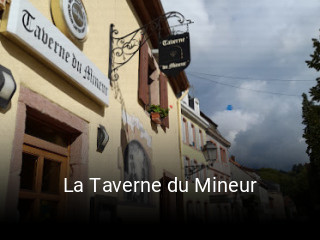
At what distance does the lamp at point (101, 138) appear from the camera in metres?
4.62

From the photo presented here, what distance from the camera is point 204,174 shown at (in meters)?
18.9

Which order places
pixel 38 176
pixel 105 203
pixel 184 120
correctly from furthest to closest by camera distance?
pixel 184 120 < pixel 105 203 < pixel 38 176

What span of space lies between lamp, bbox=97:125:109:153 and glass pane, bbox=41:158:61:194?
763 millimetres

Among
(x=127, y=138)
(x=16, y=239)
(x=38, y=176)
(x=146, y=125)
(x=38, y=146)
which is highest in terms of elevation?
(x=146, y=125)

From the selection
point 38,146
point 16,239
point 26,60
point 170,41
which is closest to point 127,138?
point 170,41

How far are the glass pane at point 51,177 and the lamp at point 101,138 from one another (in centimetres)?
76

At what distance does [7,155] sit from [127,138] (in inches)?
128

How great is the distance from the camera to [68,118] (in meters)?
3.88

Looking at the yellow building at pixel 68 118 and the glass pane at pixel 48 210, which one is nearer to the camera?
the yellow building at pixel 68 118

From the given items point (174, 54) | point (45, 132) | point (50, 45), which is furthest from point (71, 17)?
point (174, 54)

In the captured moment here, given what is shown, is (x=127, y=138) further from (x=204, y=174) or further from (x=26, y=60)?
(x=204, y=174)

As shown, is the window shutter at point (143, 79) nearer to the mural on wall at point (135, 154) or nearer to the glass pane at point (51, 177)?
the mural on wall at point (135, 154)

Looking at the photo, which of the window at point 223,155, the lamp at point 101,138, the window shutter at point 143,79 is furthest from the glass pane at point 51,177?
the window at point 223,155

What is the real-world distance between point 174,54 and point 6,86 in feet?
11.7
